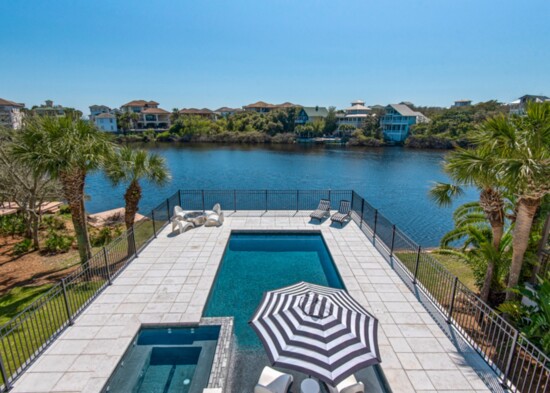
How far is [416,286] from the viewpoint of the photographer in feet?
25.3

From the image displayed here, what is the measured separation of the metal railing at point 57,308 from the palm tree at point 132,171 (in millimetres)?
941

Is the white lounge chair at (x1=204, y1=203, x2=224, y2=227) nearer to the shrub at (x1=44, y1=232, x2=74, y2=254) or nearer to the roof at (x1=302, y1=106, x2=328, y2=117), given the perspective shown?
the shrub at (x1=44, y1=232, x2=74, y2=254)

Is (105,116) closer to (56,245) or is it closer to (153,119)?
(153,119)

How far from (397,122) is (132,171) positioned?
2780 inches

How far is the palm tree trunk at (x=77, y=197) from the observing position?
28.7 feet

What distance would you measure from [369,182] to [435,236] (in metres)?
15.5

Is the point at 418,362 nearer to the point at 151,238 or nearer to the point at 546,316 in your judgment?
the point at 546,316

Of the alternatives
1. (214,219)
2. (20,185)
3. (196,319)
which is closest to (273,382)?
(196,319)

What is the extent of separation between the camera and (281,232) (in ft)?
39.0

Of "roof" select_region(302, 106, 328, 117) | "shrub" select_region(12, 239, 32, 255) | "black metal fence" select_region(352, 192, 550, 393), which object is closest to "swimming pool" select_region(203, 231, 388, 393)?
"black metal fence" select_region(352, 192, 550, 393)

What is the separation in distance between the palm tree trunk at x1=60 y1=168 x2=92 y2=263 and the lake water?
3.07 metres

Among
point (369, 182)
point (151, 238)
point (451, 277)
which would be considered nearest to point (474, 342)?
point (451, 277)

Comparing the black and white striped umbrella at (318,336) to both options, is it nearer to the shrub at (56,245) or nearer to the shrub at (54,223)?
the shrub at (56,245)

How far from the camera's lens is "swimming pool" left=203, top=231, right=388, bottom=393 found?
532 cm
